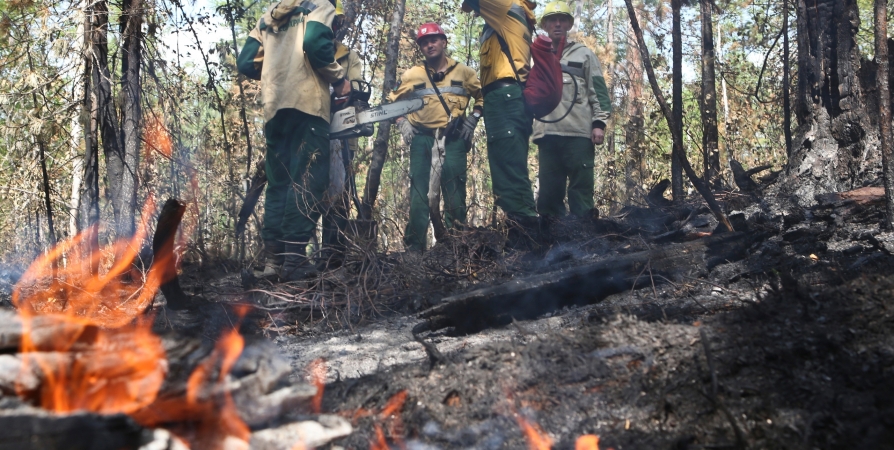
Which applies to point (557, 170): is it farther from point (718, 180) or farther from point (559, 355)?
point (559, 355)

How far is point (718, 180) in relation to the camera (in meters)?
7.98

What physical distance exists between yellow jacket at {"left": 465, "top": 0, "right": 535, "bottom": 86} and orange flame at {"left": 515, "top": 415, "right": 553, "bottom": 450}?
439cm

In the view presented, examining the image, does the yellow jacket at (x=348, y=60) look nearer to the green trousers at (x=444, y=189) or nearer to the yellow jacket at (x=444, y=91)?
the yellow jacket at (x=444, y=91)

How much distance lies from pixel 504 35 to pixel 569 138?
4.38 ft

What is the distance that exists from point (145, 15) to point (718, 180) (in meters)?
6.48

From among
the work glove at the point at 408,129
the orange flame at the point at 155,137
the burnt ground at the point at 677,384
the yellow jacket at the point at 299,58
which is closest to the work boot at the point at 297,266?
the yellow jacket at the point at 299,58

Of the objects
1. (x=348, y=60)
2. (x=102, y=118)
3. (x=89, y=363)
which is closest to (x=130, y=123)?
(x=102, y=118)

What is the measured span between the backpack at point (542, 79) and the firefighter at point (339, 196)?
1473mm

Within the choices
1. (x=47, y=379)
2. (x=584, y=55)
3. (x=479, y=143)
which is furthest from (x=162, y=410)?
(x=479, y=143)

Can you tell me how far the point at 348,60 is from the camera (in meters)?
6.38

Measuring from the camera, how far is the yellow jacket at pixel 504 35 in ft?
19.4

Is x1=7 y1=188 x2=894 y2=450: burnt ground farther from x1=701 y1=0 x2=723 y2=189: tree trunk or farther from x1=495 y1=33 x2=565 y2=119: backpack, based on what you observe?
x1=701 y1=0 x2=723 y2=189: tree trunk

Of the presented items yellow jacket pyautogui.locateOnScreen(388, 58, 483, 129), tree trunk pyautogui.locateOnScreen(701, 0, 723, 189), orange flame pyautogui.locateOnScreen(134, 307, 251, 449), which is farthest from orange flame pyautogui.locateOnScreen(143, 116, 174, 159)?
tree trunk pyautogui.locateOnScreen(701, 0, 723, 189)

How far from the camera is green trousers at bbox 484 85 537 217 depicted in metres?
5.95
